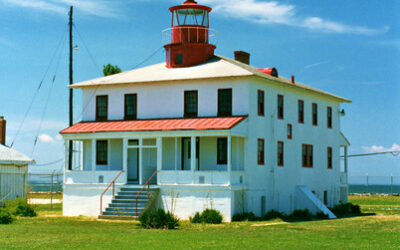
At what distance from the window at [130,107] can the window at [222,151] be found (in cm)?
561

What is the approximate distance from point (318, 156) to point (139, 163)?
39.9 feet

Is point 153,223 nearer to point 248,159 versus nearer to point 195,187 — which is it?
point 195,187

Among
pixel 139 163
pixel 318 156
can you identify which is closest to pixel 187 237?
pixel 139 163

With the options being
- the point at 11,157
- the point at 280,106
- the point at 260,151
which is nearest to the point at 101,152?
the point at 11,157

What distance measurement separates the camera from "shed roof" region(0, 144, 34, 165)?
42.7 metres

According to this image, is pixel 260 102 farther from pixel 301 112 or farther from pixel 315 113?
pixel 315 113

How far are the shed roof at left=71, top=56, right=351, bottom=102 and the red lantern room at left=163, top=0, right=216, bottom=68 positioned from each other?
580 millimetres

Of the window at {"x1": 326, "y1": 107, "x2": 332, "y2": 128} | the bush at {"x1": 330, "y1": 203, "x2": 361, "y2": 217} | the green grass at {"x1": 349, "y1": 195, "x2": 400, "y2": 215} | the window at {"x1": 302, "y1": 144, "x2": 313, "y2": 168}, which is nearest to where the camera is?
the window at {"x1": 302, "y1": 144, "x2": 313, "y2": 168}

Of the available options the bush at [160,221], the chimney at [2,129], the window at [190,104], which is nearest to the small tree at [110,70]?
the chimney at [2,129]

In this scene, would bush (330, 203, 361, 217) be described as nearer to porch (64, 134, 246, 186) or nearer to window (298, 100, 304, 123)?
window (298, 100, 304, 123)

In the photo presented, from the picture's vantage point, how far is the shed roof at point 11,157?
140 ft

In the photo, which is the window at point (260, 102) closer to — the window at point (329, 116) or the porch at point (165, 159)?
the porch at point (165, 159)

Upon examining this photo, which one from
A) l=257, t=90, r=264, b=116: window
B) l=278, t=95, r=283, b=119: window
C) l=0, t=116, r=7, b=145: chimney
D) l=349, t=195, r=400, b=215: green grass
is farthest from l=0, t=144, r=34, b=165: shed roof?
l=349, t=195, r=400, b=215: green grass

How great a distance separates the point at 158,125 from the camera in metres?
36.0
